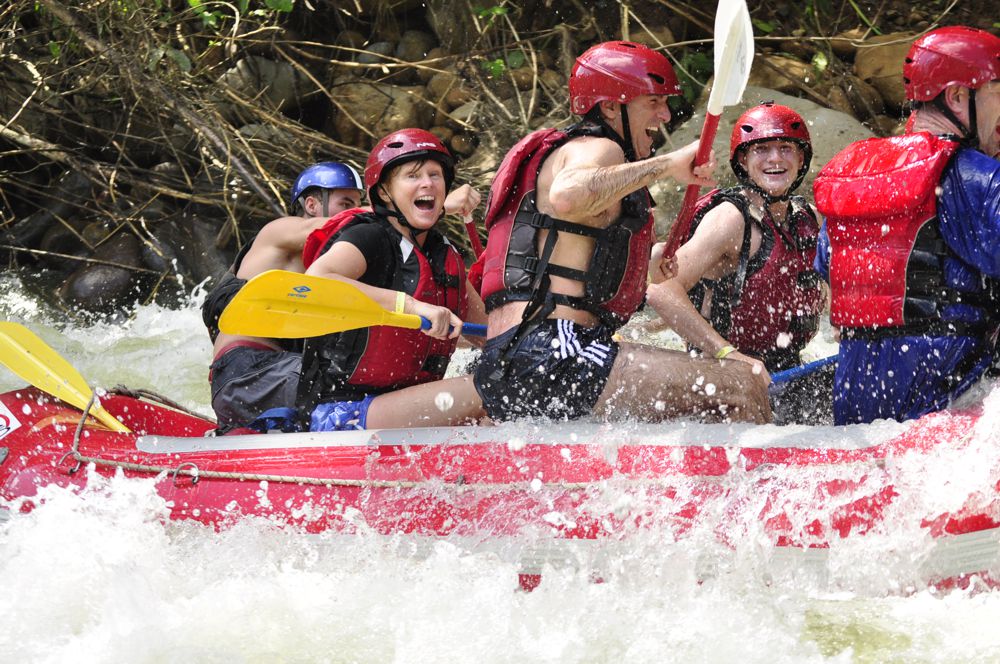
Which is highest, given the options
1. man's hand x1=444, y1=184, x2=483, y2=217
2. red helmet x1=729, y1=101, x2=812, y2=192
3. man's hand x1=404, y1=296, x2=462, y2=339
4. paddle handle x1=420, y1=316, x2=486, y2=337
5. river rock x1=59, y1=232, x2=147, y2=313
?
red helmet x1=729, y1=101, x2=812, y2=192

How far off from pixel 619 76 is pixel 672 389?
867 mm

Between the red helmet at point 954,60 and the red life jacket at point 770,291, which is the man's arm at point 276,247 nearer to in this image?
the red life jacket at point 770,291

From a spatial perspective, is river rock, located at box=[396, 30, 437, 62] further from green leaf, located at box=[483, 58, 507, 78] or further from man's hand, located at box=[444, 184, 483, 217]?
man's hand, located at box=[444, 184, 483, 217]

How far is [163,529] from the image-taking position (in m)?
3.17

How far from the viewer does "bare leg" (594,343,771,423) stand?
3.03m

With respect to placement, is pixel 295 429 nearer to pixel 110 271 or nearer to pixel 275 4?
→ pixel 275 4

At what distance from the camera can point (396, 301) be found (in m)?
3.34

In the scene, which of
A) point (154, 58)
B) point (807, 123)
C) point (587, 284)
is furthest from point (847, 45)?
point (587, 284)

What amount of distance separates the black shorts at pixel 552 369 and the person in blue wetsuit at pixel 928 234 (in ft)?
2.30

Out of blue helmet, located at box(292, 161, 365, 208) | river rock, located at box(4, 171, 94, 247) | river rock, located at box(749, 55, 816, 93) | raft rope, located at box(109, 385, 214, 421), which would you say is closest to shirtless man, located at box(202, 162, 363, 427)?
blue helmet, located at box(292, 161, 365, 208)

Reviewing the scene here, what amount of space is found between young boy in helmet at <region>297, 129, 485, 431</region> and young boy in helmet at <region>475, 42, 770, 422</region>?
0.26 meters

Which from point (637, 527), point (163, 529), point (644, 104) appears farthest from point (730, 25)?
point (163, 529)

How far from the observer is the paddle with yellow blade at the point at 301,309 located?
329cm

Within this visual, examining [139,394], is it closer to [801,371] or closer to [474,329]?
[474,329]
